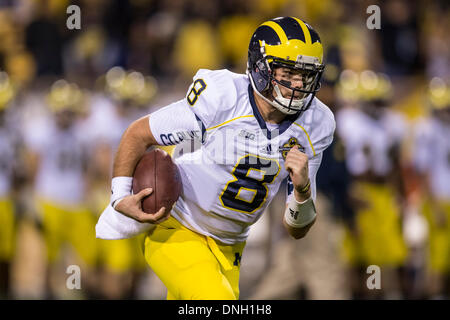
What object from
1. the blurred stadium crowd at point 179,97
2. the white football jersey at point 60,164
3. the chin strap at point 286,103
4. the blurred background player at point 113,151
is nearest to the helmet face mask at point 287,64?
the chin strap at point 286,103

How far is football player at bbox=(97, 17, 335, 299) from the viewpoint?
3295mm

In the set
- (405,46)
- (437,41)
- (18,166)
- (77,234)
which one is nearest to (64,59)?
(18,166)

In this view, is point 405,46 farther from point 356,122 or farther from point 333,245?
point 333,245

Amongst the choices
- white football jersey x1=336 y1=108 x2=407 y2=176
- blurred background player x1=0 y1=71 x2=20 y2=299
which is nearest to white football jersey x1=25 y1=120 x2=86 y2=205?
blurred background player x1=0 y1=71 x2=20 y2=299

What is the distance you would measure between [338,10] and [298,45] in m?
4.84

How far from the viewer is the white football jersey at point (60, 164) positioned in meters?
6.71

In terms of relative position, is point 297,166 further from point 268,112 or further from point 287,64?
point 287,64

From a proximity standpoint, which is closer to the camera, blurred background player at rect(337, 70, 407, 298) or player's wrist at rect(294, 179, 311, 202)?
player's wrist at rect(294, 179, 311, 202)

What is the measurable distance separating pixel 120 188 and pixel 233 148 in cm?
56

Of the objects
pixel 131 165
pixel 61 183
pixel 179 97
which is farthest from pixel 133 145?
pixel 61 183

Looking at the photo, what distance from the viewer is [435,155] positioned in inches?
279

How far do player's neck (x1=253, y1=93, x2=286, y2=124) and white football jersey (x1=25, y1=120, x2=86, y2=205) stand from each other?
365 centimetres

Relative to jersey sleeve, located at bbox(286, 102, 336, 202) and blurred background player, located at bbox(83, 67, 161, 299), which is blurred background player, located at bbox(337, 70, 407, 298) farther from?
jersey sleeve, located at bbox(286, 102, 336, 202)

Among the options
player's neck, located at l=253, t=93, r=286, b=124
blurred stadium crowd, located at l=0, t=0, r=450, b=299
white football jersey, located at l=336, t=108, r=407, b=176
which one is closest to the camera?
player's neck, located at l=253, t=93, r=286, b=124
